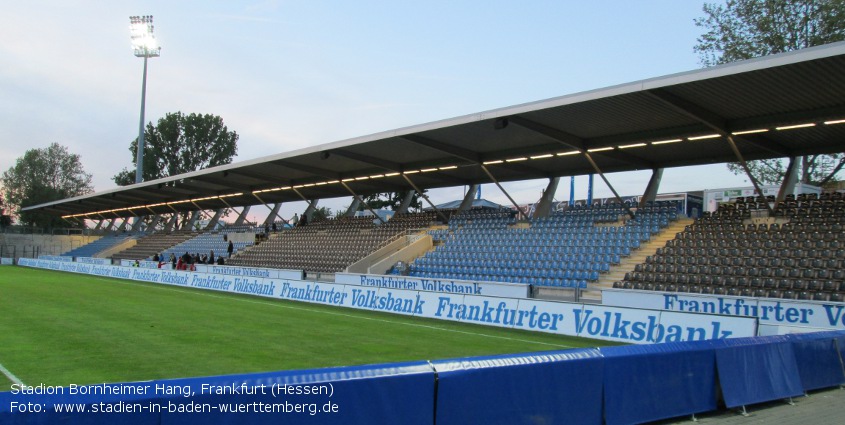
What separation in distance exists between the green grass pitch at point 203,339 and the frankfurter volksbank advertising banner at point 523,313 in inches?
18.6

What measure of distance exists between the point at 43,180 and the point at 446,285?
9295 cm

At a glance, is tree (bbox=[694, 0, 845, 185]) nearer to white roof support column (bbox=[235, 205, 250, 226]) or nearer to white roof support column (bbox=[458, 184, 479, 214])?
white roof support column (bbox=[458, 184, 479, 214])

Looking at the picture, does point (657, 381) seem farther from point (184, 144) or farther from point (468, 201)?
point (184, 144)

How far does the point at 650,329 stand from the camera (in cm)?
1388

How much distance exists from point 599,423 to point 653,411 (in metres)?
0.93

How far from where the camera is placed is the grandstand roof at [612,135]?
17375mm

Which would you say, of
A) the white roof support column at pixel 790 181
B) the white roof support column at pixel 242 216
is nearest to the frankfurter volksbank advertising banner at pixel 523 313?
the white roof support column at pixel 790 181

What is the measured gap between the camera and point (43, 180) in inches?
3762

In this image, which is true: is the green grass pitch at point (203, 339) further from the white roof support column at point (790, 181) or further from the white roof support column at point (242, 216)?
the white roof support column at point (242, 216)

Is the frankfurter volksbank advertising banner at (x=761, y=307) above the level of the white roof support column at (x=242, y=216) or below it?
below

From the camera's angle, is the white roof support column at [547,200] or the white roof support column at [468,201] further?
the white roof support column at [468,201]

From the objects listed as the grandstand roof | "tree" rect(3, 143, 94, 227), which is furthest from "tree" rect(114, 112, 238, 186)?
the grandstand roof

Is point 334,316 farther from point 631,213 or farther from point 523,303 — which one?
point 631,213

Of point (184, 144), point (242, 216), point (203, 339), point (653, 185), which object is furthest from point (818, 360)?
point (184, 144)
